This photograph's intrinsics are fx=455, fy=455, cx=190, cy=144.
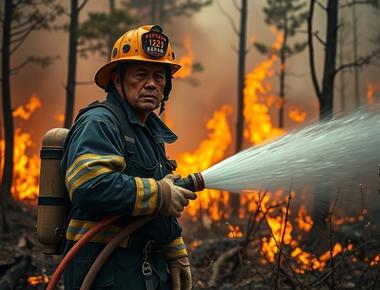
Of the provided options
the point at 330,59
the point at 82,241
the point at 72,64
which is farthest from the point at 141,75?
the point at 72,64

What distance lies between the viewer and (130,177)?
2195 millimetres

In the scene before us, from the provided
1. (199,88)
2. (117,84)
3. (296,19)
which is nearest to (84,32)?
(117,84)

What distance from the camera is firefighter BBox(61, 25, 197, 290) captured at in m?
2.14

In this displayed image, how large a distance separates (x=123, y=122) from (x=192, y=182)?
495mm

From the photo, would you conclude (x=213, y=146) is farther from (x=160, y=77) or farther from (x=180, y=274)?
(x=160, y=77)

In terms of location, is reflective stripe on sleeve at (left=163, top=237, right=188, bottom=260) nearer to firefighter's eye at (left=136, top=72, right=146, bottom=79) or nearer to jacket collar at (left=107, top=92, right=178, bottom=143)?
jacket collar at (left=107, top=92, right=178, bottom=143)

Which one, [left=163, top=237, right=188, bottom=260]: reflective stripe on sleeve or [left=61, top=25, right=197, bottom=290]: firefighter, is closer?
[left=61, top=25, right=197, bottom=290]: firefighter

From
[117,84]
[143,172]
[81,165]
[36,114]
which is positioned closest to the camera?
[81,165]

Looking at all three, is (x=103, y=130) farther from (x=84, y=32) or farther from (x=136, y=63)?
(x=84, y=32)

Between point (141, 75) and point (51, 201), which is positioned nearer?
point (51, 201)

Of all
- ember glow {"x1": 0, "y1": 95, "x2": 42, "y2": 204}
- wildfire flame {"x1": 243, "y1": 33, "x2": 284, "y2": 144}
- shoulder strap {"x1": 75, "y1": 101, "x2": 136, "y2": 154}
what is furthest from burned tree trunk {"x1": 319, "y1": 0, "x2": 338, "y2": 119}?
wildfire flame {"x1": 243, "y1": 33, "x2": 284, "y2": 144}

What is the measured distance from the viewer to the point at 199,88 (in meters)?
29.6

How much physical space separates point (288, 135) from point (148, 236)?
42.7 inches

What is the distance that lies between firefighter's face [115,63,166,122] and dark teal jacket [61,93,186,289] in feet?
0.21
